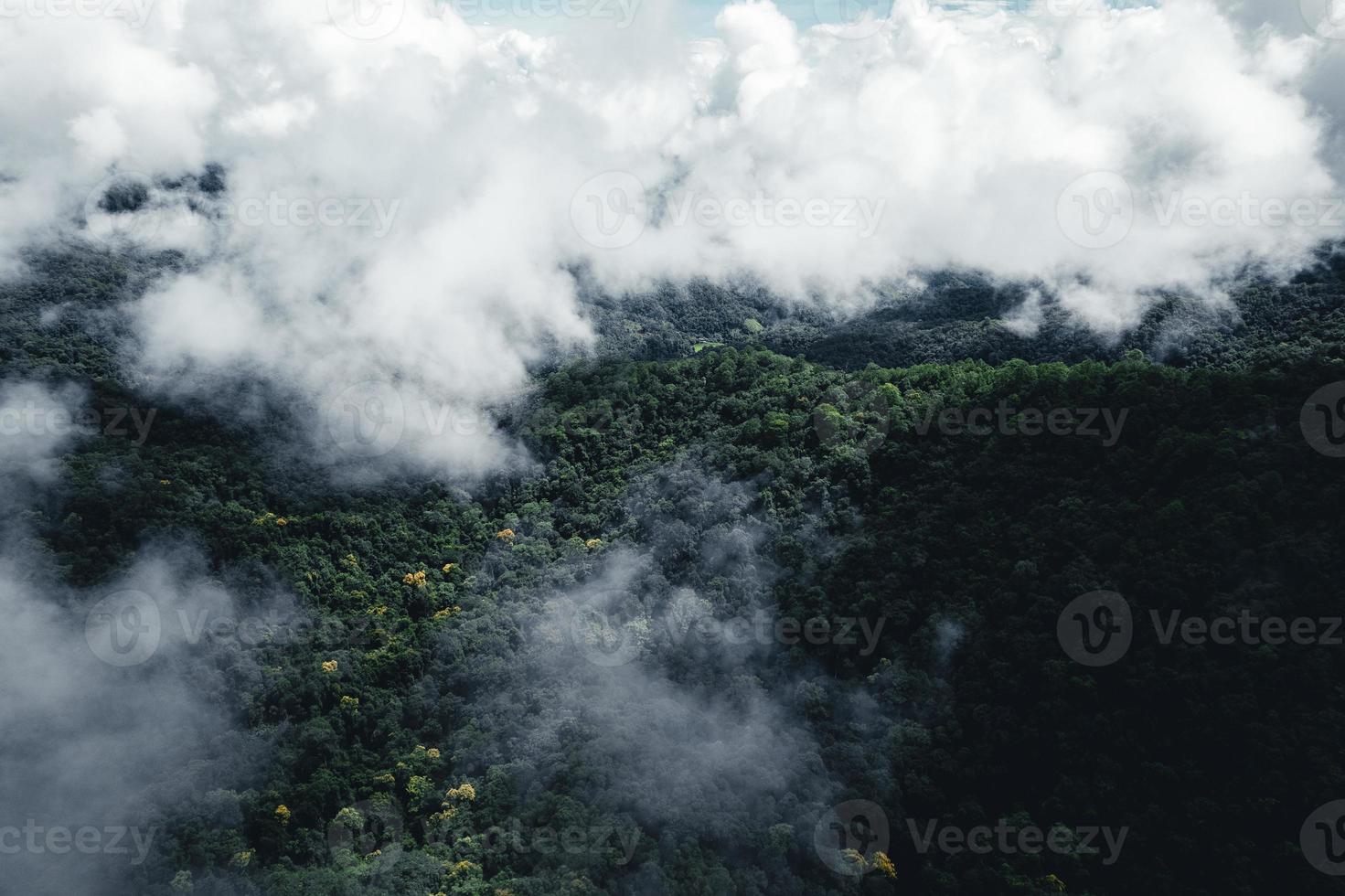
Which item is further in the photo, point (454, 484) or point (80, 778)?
point (454, 484)

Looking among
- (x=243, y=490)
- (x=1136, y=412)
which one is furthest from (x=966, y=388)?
(x=243, y=490)

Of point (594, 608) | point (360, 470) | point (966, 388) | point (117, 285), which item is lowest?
point (594, 608)

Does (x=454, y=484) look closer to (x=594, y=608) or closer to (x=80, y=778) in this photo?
(x=594, y=608)

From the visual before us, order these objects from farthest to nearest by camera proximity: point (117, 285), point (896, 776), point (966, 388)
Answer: point (117, 285), point (966, 388), point (896, 776)

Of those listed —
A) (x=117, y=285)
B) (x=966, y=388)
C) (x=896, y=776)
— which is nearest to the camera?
(x=896, y=776)

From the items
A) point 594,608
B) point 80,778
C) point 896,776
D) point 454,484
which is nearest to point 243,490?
point 454,484

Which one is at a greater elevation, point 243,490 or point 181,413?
point 181,413

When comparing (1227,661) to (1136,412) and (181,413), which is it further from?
(181,413)
